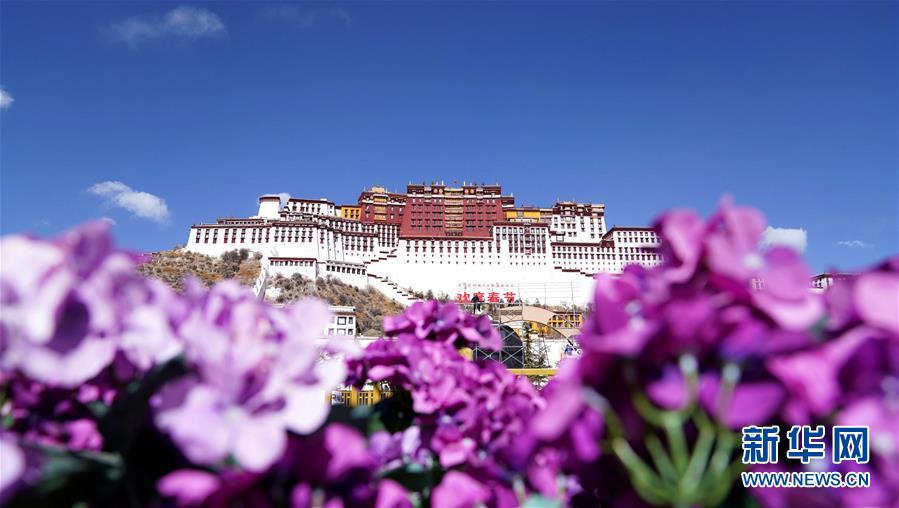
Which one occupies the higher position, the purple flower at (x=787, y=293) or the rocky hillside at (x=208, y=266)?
the rocky hillside at (x=208, y=266)

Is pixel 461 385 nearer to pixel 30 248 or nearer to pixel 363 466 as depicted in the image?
pixel 363 466

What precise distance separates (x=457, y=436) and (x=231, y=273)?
48.8 meters

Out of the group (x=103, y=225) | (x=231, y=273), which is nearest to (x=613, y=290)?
(x=103, y=225)

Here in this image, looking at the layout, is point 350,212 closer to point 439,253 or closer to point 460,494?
point 439,253

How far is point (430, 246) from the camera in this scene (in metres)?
53.2

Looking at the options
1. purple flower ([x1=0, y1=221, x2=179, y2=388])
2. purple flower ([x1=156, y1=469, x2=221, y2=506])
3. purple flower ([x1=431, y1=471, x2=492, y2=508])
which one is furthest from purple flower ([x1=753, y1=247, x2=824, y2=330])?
purple flower ([x1=0, y1=221, x2=179, y2=388])

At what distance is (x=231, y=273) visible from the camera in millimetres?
45594

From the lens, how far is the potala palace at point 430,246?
50094mm

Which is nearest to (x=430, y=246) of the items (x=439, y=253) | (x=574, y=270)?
(x=439, y=253)

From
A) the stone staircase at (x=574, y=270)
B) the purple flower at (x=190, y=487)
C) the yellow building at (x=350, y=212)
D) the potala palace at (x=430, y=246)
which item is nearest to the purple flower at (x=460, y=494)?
the purple flower at (x=190, y=487)

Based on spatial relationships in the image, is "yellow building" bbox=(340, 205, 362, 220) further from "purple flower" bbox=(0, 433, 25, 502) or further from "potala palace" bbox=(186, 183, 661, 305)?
"purple flower" bbox=(0, 433, 25, 502)

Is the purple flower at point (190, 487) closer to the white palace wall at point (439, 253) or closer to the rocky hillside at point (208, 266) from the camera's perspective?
the rocky hillside at point (208, 266)

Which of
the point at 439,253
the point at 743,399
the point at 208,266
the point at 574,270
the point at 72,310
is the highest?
the point at 439,253

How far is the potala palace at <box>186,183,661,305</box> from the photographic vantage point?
5009 cm
